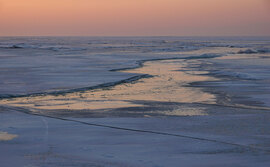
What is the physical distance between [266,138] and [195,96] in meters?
3.72

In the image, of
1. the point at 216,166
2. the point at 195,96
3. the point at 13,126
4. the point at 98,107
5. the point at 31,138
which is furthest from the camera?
the point at 195,96

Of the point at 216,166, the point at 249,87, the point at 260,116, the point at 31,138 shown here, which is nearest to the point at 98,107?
the point at 31,138

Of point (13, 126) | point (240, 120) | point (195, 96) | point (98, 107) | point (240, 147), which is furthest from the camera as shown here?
point (195, 96)

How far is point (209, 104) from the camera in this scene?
7465 millimetres

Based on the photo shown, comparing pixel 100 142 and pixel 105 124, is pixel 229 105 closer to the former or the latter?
pixel 105 124

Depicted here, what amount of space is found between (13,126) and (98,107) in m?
2.01

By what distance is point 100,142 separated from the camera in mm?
4648

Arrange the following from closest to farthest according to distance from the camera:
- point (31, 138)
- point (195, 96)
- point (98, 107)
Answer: point (31, 138) → point (98, 107) → point (195, 96)

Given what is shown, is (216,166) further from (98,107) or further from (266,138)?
(98,107)

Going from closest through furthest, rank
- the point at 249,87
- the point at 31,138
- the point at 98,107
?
1. the point at 31,138
2. the point at 98,107
3. the point at 249,87

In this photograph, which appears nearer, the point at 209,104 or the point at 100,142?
the point at 100,142

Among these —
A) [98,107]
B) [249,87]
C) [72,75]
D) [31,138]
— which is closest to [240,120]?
[98,107]

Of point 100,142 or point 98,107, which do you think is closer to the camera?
point 100,142

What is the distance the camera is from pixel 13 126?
17.9 feet
